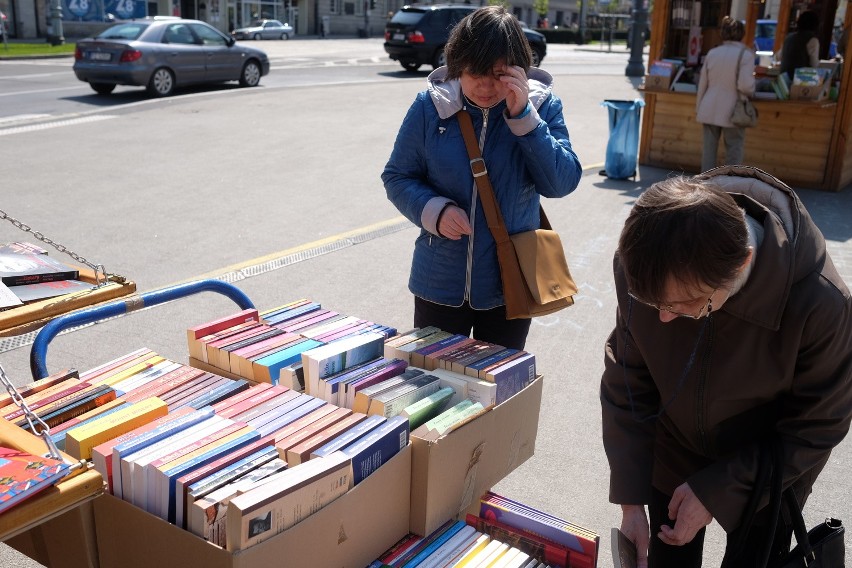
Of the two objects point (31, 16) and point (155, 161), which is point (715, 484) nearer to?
point (155, 161)

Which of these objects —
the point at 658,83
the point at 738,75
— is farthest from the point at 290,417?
the point at 658,83

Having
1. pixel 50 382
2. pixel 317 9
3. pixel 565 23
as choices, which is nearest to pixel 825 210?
pixel 50 382

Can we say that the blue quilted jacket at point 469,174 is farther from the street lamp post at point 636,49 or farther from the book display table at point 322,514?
the street lamp post at point 636,49

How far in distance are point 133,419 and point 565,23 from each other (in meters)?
84.8

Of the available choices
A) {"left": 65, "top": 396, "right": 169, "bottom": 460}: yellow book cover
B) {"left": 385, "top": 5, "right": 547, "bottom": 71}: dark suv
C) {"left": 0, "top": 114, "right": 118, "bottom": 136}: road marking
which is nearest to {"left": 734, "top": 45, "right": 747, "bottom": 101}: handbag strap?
{"left": 65, "top": 396, "right": 169, "bottom": 460}: yellow book cover

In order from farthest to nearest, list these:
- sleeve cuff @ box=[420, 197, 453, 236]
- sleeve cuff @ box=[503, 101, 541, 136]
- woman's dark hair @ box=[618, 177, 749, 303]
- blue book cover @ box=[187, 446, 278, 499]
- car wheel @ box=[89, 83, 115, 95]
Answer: car wheel @ box=[89, 83, 115, 95] < sleeve cuff @ box=[420, 197, 453, 236] < sleeve cuff @ box=[503, 101, 541, 136] < blue book cover @ box=[187, 446, 278, 499] < woman's dark hair @ box=[618, 177, 749, 303]

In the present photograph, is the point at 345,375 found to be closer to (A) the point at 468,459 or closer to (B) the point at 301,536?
(A) the point at 468,459

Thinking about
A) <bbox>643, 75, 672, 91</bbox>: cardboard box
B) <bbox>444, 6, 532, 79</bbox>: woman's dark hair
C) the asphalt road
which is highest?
<bbox>444, 6, 532, 79</bbox>: woman's dark hair

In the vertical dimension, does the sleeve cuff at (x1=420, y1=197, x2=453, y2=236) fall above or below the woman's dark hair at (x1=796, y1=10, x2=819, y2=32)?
below

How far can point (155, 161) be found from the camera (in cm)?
980

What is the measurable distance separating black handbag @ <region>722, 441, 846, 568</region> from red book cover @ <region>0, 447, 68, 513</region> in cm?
156

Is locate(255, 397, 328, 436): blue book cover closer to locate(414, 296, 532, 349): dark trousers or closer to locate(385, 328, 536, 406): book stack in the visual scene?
locate(385, 328, 536, 406): book stack

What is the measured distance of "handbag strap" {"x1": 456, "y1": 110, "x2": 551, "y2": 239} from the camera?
274 cm

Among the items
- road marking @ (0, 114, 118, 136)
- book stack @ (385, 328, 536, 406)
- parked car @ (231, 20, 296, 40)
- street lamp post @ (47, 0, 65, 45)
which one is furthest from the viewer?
parked car @ (231, 20, 296, 40)
